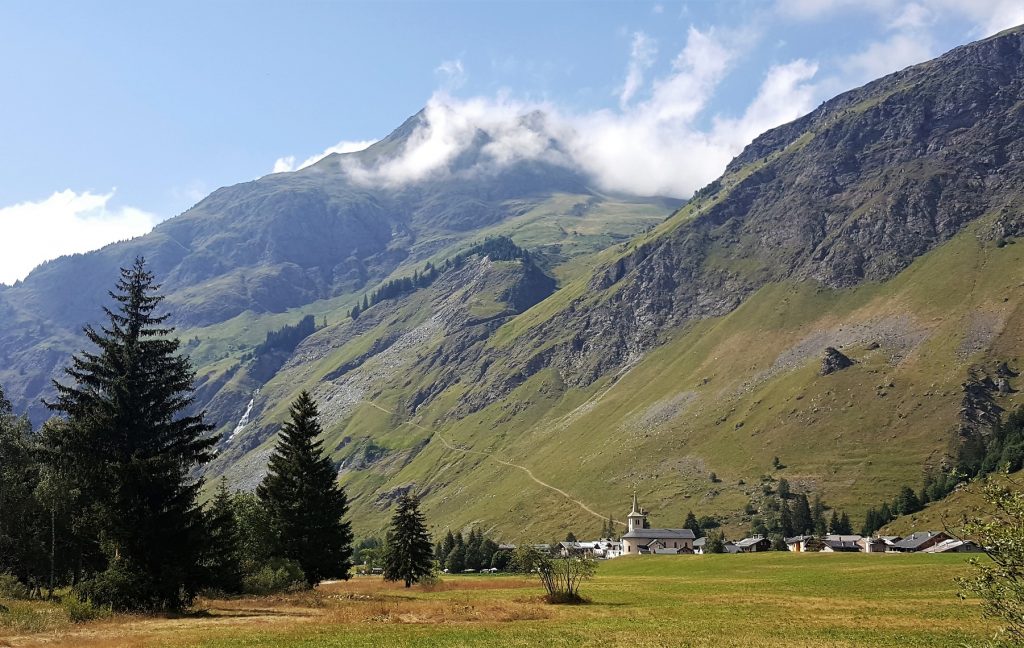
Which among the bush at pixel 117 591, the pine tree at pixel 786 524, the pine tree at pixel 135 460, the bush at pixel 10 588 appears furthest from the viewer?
the pine tree at pixel 786 524

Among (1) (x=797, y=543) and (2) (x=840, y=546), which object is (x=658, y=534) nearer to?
(1) (x=797, y=543)

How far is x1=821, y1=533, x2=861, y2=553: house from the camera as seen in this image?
163 metres

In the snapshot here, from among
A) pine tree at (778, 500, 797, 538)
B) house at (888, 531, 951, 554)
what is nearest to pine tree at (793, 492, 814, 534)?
pine tree at (778, 500, 797, 538)

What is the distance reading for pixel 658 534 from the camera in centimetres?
19312

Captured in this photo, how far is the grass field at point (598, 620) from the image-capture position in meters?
38.4

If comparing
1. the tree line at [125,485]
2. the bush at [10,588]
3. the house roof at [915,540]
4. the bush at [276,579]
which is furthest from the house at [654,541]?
the bush at [10,588]

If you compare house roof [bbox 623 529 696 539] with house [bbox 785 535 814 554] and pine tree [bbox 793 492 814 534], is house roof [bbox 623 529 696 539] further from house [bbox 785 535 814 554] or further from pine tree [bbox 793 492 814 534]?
pine tree [bbox 793 492 814 534]

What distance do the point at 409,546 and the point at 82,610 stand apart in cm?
5368

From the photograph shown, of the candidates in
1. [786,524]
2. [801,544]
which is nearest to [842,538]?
[801,544]

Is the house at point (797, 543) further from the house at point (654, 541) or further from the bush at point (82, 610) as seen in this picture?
the bush at point (82, 610)

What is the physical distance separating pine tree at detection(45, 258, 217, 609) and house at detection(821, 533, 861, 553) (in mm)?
144519

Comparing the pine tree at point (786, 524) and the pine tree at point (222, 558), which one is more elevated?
the pine tree at point (222, 558)

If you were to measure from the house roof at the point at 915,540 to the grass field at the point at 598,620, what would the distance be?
278 ft

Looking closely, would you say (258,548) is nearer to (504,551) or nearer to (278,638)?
(278,638)
